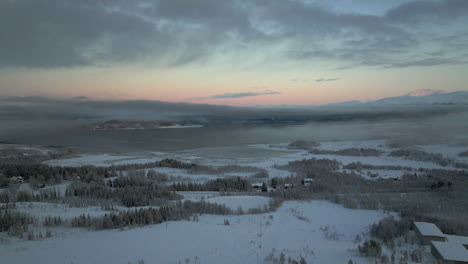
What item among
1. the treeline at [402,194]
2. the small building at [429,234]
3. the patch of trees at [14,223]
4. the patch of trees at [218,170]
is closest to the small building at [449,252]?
the small building at [429,234]

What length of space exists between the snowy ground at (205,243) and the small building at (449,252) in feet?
2.75

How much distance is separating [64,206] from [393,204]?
7235 millimetres

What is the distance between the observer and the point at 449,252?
3355 mm

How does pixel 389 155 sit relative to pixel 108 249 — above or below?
below

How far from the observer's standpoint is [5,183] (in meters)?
9.38

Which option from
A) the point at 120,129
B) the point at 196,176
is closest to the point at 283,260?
the point at 196,176

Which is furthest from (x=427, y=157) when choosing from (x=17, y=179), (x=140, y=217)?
(x=17, y=179)

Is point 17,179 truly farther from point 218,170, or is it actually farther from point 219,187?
point 218,170

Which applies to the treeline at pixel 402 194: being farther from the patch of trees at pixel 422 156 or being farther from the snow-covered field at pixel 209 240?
the patch of trees at pixel 422 156

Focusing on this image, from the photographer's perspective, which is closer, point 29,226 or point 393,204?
point 29,226

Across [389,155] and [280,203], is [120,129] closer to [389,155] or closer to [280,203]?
[389,155]

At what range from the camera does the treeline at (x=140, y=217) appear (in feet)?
15.0

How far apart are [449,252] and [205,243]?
115 inches

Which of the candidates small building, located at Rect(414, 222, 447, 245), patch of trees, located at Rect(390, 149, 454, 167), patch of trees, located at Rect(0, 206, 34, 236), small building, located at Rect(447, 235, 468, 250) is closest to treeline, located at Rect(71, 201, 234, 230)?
patch of trees, located at Rect(0, 206, 34, 236)
